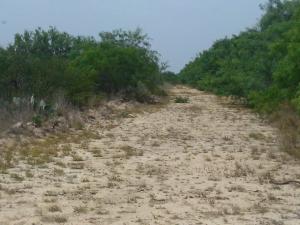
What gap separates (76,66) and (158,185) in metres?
22.5

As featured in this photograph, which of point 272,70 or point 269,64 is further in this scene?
point 269,64

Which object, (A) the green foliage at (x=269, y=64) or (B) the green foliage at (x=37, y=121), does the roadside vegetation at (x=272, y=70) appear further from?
(B) the green foliage at (x=37, y=121)

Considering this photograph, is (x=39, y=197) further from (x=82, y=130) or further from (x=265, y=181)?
(x=82, y=130)

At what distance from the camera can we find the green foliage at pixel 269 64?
16047 mm

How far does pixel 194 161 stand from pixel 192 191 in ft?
12.1

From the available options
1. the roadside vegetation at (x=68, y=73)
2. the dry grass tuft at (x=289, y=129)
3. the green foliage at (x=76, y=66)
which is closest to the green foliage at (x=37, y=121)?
the roadside vegetation at (x=68, y=73)

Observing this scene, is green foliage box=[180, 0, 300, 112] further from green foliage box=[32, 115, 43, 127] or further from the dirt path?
green foliage box=[32, 115, 43, 127]

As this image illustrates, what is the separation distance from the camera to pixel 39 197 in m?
9.59

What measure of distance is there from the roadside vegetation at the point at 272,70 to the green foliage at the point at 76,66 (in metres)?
5.64

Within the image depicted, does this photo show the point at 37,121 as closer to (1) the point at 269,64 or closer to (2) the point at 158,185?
(2) the point at 158,185

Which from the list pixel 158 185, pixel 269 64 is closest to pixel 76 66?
pixel 269 64

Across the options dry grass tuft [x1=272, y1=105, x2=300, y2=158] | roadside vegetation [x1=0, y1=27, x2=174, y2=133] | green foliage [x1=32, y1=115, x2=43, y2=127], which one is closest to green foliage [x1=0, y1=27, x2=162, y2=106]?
roadside vegetation [x1=0, y1=27, x2=174, y2=133]

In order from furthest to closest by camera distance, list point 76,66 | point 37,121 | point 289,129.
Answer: point 76,66 < point 37,121 < point 289,129

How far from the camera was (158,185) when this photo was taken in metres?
10.8
